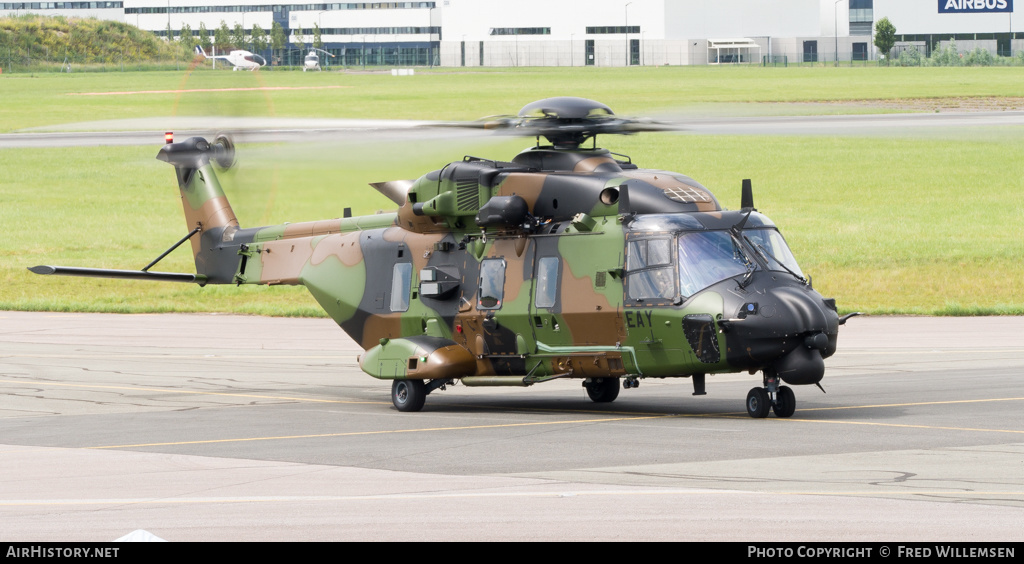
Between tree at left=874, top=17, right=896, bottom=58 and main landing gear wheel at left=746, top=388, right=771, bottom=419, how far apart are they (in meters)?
138

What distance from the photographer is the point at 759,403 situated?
1603 cm

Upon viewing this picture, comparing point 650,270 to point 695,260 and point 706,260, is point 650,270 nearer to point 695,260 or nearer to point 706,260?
point 695,260

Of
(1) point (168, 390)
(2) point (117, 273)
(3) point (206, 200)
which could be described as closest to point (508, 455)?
(1) point (168, 390)

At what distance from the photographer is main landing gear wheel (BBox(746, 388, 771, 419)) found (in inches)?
629

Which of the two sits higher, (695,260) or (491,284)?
(695,260)

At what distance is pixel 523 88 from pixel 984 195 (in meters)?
49.9

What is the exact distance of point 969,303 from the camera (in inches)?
1313

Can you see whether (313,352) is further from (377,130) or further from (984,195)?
(984,195)

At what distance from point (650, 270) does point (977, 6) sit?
470 ft

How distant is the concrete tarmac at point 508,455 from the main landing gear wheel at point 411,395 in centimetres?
27

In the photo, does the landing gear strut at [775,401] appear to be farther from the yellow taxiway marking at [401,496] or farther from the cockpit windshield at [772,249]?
the yellow taxiway marking at [401,496]

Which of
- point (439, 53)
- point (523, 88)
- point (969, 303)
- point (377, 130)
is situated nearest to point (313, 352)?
point (377, 130)

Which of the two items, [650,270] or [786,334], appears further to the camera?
[650,270]

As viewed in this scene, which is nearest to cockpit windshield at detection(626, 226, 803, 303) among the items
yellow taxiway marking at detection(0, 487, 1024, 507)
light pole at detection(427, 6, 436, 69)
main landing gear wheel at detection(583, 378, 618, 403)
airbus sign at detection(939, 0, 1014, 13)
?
main landing gear wheel at detection(583, 378, 618, 403)
